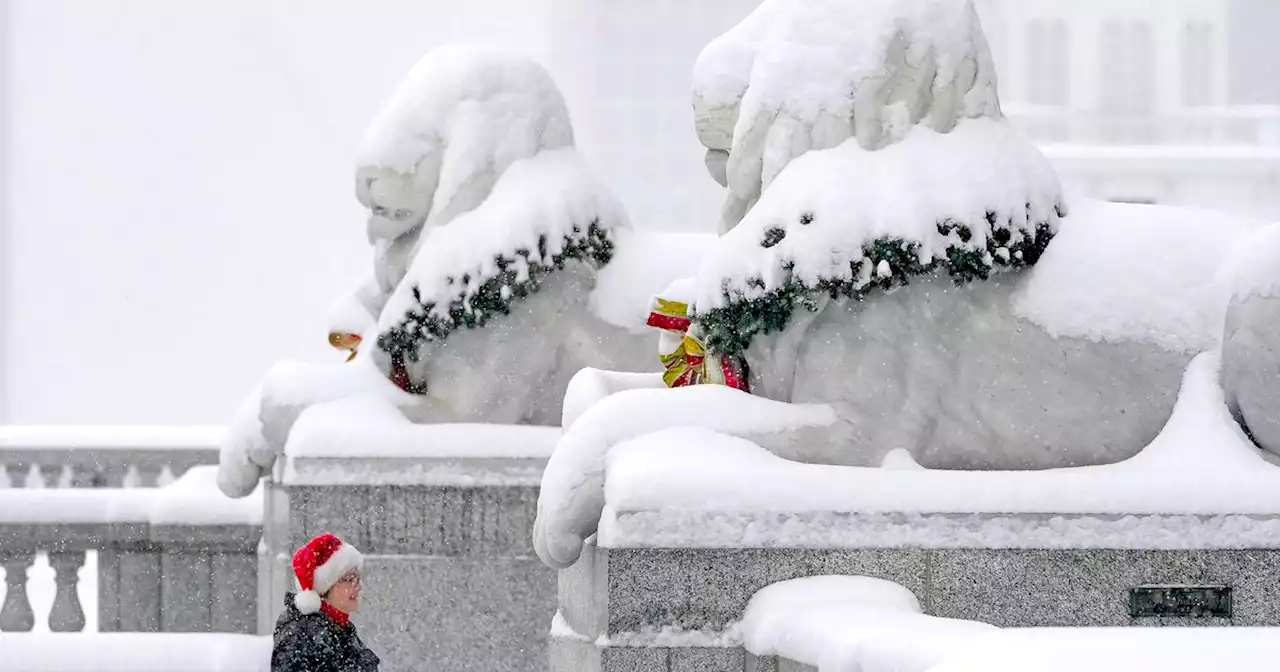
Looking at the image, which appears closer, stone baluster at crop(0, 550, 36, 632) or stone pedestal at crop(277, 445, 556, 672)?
stone pedestal at crop(277, 445, 556, 672)

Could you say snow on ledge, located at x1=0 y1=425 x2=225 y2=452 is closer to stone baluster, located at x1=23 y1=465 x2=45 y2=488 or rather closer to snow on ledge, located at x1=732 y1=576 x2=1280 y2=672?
stone baluster, located at x1=23 y1=465 x2=45 y2=488

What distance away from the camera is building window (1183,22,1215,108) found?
5300 centimetres

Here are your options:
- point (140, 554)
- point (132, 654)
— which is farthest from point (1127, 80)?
point (132, 654)

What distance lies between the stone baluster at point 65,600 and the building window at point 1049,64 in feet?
147

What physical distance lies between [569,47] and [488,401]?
67.1m

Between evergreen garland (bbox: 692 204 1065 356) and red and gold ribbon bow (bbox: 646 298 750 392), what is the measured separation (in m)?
0.21

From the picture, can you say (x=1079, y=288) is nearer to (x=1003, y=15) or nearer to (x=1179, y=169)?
(x=1179, y=169)

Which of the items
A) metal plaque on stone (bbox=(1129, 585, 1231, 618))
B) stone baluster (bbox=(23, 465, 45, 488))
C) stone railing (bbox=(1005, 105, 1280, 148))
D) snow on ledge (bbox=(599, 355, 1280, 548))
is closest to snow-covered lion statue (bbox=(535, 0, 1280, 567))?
snow on ledge (bbox=(599, 355, 1280, 548))

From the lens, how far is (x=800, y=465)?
5574 millimetres

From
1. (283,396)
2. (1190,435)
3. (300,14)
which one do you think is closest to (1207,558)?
(1190,435)

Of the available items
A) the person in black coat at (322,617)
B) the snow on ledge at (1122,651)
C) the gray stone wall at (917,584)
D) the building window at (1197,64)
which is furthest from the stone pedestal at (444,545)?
the building window at (1197,64)

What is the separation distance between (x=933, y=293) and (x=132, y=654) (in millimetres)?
4871

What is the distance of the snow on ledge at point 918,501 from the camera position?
530cm

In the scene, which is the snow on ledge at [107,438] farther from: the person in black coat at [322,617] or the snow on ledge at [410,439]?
the person in black coat at [322,617]
